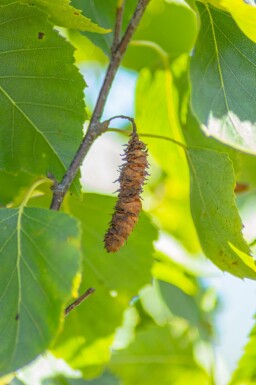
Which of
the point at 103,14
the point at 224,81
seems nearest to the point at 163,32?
the point at 103,14

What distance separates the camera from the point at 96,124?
1.30 metres

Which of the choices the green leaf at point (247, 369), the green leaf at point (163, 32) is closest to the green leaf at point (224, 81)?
the green leaf at point (163, 32)

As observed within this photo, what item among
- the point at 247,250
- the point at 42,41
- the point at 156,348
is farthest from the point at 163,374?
the point at 42,41

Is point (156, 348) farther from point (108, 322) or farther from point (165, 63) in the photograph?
point (165, 63)

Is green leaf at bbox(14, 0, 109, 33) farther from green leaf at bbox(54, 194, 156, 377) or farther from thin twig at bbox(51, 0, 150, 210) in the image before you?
green leaf at bbox(54, 194, 156, 377)

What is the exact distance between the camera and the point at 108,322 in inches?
65.5

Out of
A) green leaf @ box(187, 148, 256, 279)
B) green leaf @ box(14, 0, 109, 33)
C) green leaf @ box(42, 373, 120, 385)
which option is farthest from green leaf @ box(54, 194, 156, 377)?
green leaf @ box(14, 0, 109, 33)

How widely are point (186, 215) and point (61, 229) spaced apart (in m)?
1.25

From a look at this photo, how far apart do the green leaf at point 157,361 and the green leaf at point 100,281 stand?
17.6 inches

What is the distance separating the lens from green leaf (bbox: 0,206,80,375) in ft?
3.36

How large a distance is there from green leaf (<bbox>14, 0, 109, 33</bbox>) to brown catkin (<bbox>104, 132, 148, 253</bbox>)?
0.18 metres

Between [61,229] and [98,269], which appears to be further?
[98,269]

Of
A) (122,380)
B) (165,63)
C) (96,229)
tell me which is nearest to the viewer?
(96,229)

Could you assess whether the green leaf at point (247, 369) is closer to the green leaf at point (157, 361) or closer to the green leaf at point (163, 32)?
the green leaf at point (157, 361)
